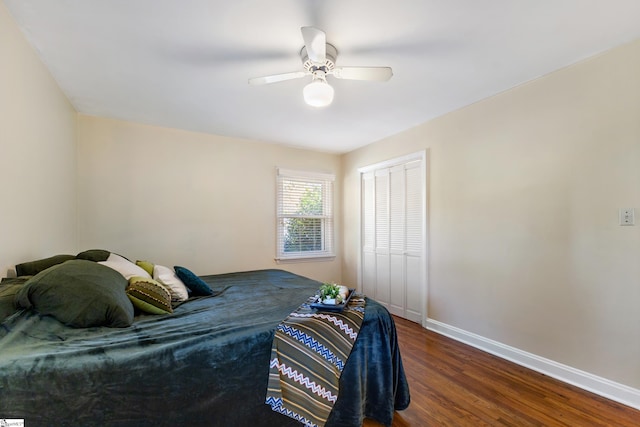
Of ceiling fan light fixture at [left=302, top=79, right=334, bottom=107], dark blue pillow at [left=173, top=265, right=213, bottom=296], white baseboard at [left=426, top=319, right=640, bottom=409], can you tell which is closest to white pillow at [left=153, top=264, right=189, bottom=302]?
dark blue pillow at [left=173, top=265, right=213, bottom=296]

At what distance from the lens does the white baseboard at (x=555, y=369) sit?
6.39 feet

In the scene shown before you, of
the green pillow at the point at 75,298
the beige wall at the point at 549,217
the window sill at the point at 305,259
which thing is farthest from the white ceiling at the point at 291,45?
the window sill at the point at 305,259

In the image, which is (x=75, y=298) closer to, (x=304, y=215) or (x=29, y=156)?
(x=29, y=156)

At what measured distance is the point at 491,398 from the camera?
78.5 inches

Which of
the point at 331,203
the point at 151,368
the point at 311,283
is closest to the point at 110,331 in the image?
the point at 151,368

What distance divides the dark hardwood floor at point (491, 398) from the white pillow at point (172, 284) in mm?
1574

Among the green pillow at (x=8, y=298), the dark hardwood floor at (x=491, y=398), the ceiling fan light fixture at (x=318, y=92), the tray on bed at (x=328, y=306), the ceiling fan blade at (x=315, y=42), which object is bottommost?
the dark hardwood floor at (x=491, y=398)

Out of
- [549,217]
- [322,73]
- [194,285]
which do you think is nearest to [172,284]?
[194,285]

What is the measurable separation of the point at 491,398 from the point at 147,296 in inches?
94.3

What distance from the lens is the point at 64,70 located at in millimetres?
2270

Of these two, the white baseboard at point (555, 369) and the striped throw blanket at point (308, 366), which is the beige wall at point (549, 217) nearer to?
the white baseboard at point (555, 369)

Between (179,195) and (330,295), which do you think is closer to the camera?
(330,295)

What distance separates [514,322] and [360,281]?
2.22 metres

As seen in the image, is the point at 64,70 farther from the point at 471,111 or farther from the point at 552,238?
the point at 552,238
